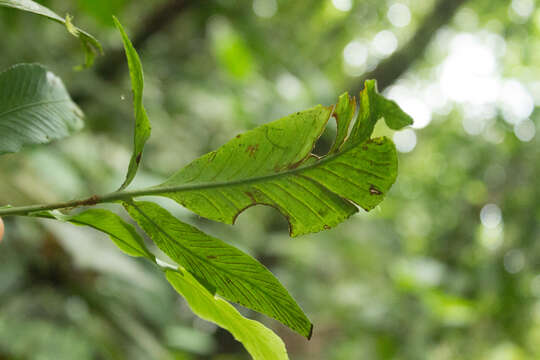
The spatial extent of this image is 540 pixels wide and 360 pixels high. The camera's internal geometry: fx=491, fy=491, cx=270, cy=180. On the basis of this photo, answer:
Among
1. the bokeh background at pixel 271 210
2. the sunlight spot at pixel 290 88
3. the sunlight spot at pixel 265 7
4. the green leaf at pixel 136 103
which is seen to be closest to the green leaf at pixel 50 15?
the green leaf at pixel 136 103

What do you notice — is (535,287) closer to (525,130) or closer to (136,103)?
(525,130)

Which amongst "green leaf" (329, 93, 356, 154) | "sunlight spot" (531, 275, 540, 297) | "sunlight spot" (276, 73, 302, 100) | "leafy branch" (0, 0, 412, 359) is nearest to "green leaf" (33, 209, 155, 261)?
"leafy branch" (0, 0, 412, 359)

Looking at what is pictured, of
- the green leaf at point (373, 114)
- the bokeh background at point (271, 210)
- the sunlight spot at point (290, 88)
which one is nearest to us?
the green leaf at point (373, 114)

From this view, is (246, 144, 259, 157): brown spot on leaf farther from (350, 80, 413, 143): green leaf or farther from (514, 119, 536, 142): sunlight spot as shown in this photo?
(514, 119, 536, 142): sunlight spot

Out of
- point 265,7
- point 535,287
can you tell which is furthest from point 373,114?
point 535,287

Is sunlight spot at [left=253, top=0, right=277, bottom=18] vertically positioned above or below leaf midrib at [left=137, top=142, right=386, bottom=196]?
above

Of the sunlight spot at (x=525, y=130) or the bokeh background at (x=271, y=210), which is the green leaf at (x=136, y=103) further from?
the sunlight spot at (x=525, y=130)
